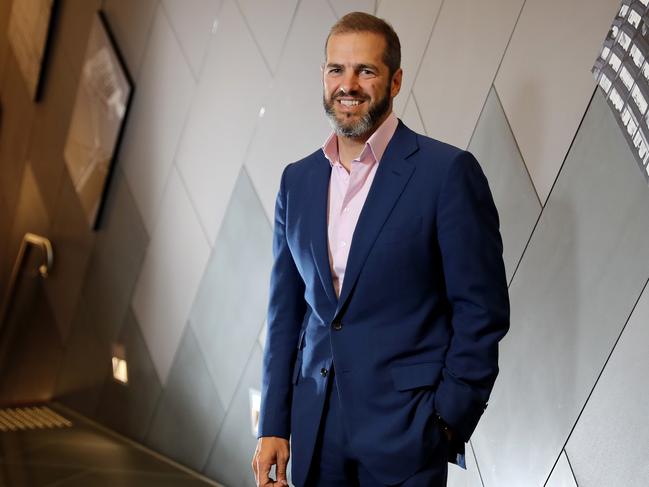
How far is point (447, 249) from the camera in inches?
73.9

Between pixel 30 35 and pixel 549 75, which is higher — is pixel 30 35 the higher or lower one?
the higher one

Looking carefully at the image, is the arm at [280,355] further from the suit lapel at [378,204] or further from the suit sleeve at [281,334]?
the suit lapel at [378,204]

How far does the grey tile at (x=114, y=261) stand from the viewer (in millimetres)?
5074

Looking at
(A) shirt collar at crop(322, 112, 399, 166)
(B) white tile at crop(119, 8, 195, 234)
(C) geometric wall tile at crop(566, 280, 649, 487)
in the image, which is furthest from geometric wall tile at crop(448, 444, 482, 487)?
(B) white tile at crop(119, 8, 195, 234)

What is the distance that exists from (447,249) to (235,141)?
101 inches

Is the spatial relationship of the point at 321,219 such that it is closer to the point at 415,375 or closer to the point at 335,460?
the point at 415,375

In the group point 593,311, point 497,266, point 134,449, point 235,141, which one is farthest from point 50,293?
point 497,266

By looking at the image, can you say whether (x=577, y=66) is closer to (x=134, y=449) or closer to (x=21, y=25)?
(x=134, y=449)

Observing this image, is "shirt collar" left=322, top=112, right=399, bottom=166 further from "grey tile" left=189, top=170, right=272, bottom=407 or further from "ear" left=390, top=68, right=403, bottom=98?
"grey tile" left=189, top=170, right=272, bottom=407

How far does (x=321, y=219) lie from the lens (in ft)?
6.64

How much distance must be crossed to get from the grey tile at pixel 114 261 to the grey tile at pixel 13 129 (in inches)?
48.3

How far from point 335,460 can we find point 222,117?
2.72 m

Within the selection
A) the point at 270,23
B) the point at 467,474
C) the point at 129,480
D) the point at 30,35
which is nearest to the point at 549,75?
the point at 467,474

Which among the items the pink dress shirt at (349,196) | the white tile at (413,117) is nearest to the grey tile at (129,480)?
the white tile at (413,117)
